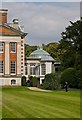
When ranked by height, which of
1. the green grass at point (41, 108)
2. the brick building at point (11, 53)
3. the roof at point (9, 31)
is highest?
the roof at point (9, 31)

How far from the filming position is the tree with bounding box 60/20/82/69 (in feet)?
171

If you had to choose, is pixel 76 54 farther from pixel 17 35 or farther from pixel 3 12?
pixel 3 12

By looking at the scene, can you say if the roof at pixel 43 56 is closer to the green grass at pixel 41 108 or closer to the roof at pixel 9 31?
the roof at pixel 9 31

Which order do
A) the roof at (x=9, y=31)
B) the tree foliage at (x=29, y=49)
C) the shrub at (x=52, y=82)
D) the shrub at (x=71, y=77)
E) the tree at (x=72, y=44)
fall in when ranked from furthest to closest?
the tree foliage at (x=29, y=49) → the roof at (x=9, y=31) → the tree at (x=72, y=44) → the shrub at (x=52, y=82) → the shrub at (x=71, y=77)

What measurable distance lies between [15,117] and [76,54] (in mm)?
40286

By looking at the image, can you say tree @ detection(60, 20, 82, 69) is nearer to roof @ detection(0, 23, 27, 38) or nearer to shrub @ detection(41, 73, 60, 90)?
shrub @ detection(41, 73, 60, 90)

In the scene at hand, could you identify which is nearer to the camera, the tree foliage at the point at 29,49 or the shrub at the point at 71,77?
the shrub at the point at 71,77

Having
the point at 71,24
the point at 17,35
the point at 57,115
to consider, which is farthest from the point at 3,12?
the point at 57,115

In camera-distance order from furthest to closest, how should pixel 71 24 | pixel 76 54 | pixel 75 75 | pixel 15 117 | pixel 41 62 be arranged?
pixel 41 62 → pixel 71 24 → pixel 76 54 → pixel 75 75 → pixel 15 117

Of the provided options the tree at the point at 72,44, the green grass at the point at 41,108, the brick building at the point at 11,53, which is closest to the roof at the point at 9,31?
the brick building at the point at 11,53

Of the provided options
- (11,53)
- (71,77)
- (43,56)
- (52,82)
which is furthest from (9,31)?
(71,77)

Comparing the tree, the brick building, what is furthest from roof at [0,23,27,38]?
the tree

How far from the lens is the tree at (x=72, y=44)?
171ft

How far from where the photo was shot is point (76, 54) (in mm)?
52156
